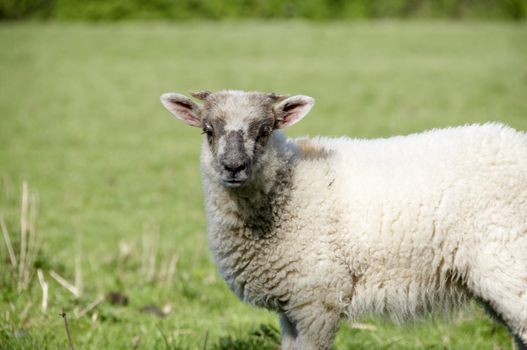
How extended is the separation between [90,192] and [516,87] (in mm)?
11995

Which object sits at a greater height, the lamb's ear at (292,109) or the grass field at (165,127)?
the lamb's ear at (292,109)

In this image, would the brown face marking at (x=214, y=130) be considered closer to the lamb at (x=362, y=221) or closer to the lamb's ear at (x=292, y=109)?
the lamb at (x=362, y=221)

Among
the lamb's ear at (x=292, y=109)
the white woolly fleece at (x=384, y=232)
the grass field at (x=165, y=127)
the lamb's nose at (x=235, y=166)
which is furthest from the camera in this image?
the grass field at (x=165, y=127)

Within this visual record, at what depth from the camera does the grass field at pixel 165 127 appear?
517 centimetres

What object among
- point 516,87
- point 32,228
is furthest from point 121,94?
point 32,228

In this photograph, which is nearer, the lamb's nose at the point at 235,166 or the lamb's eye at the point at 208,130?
the lamb's nose at the point at 235,166

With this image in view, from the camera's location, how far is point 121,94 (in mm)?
19359

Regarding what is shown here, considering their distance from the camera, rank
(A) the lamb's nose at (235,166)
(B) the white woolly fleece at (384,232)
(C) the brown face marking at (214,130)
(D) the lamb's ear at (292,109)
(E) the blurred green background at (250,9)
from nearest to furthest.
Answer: (B) the white woolly fleece at (384,232)
(A) the lamb's nose at (235,166)
(C) the brown face marking at (214,130)
(D) the lamb's ear at (292,109)
(E) the blurred green background at (250,9)

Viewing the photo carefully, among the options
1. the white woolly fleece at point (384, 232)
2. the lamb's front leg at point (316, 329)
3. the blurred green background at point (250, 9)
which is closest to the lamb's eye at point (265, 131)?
the white woolly fleece at point (384, 232)

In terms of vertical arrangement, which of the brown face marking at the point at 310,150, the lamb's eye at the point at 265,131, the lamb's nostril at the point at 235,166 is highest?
the lamb's eye at the point at 265,131

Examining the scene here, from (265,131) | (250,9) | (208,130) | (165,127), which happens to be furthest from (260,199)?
(250,9)

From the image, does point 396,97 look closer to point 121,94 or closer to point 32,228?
point 121,94

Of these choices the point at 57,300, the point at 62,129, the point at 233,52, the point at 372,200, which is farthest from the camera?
the point at 233,52

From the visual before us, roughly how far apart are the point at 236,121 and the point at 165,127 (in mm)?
12192
